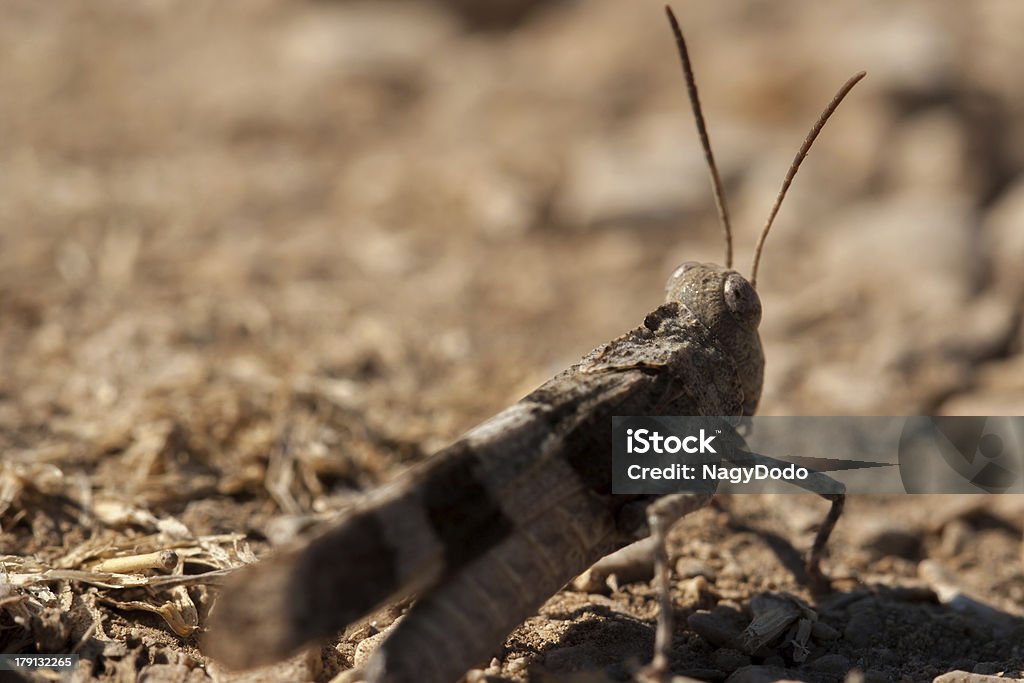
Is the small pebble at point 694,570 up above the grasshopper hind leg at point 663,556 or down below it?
below

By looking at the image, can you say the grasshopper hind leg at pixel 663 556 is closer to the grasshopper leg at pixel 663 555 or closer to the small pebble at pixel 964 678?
the grasshopper leg at pixel 663 555

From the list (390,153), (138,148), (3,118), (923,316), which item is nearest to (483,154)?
(390,153)

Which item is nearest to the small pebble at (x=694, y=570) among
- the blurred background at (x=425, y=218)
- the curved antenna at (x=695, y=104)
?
the curved antenna at (x=695, y=104)

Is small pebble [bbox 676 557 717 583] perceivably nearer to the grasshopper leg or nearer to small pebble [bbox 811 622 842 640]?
small pebble [bbox 811 622 842 640]

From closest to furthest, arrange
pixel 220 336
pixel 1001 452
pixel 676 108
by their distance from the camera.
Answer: pixel 1001 452, pixel 220 336, pixel 676 108

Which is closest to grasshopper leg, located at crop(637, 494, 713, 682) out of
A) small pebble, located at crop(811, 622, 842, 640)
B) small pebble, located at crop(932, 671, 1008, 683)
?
small pebble, located at crop(811, 622, 842, 640)

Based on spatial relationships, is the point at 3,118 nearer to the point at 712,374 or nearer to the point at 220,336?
the point at 220,336

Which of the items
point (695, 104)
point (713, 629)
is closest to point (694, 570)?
point (713, 629)
